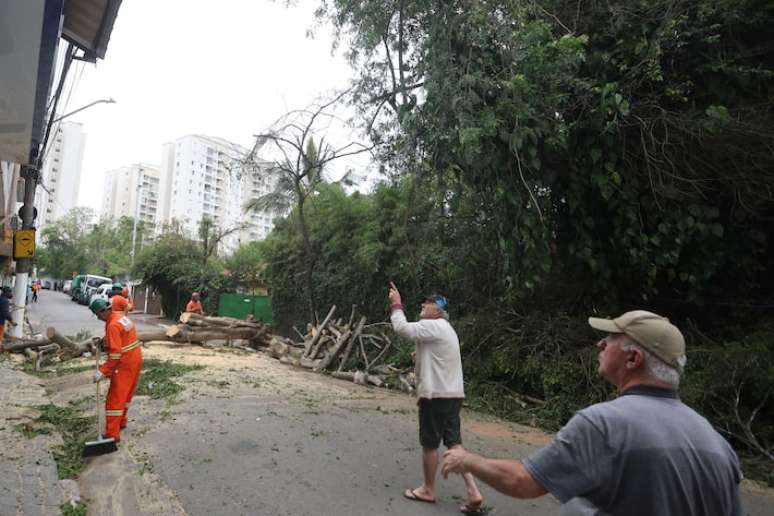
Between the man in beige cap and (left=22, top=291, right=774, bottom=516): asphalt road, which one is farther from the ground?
the man in beige cap

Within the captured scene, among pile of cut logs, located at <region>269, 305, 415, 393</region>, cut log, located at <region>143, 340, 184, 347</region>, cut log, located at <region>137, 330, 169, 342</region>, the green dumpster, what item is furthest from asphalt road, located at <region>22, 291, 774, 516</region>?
the green dumpster

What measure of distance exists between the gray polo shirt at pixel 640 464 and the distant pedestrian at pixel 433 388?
2.65 metres

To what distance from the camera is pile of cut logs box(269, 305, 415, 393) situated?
11.5 metres

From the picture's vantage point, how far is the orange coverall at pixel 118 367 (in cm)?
553

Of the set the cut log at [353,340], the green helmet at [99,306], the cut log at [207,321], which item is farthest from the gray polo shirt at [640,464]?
the cut log at [207,321]

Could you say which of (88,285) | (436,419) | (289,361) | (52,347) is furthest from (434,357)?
(88,285)

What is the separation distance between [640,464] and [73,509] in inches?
165

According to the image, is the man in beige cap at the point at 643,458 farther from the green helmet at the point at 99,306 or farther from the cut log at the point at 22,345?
the cut log at the point at 22,345

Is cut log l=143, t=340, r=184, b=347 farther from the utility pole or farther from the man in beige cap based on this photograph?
the man in beige cap

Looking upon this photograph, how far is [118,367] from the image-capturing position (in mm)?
5715

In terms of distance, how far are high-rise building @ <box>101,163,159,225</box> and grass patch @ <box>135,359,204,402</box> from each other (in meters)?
81.8

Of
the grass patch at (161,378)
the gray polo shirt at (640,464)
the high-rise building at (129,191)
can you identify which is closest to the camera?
the gray polo shirt at (640,464)

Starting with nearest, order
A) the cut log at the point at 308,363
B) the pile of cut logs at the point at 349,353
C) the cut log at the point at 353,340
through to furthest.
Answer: the pile of cut logs at the point at 349,353 < the cut log at the point at 353,340 < the cut log at the point at 308,363

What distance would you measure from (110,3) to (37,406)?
5.97 meters
